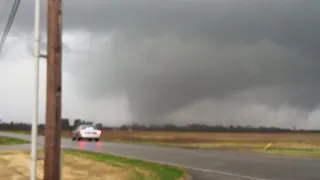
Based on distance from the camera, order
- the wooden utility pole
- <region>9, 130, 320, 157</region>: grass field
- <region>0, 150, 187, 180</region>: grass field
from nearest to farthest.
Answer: the wooden utility pole < <region>0, 150, 187, 180</region>: grass field < <region>9, 130, 320, 157</region>: grass field

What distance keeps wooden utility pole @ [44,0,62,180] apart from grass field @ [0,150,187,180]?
860 centimetres

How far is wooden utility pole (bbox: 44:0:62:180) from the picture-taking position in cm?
906

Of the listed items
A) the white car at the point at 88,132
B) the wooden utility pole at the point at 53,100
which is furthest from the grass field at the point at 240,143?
the wooden utility pole at the point at 53,100

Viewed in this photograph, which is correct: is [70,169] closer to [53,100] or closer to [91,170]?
[91,170]

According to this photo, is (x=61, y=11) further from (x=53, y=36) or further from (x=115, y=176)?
(x=115, y=176)

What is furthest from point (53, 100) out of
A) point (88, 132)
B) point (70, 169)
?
point (88, 132)

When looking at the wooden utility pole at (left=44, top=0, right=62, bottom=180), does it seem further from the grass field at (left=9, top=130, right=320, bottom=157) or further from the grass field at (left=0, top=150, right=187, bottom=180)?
the grass field at (left=9, top=130, right=320, bottom=157)

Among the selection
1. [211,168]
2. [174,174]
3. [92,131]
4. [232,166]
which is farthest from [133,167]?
[92,131]

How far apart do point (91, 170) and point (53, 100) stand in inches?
446

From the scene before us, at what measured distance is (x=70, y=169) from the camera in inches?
777

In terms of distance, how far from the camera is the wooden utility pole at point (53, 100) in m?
9.06

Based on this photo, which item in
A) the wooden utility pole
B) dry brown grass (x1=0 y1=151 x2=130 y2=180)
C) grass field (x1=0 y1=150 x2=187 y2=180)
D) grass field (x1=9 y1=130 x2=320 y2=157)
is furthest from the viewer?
grass field (x1=9 y1=130 x2=320 y2=157)

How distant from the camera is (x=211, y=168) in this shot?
24625 millimetres

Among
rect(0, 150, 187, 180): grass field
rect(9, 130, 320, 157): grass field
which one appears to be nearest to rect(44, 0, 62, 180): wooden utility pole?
rect(0, 150, 187, 180): grass field
